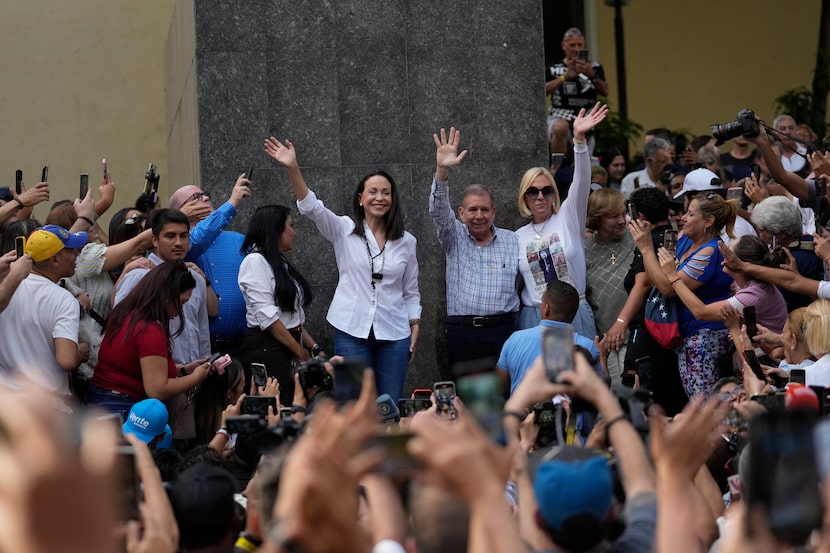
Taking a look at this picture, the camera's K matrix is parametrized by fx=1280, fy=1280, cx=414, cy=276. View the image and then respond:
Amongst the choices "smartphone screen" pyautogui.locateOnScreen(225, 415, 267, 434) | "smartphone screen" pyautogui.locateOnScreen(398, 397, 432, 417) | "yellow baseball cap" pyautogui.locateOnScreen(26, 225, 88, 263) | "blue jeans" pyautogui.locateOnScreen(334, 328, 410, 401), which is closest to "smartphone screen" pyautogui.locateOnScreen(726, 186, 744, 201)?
"blue jeans" pyautogui.locateOnScreen(334, 328, 410, 401)

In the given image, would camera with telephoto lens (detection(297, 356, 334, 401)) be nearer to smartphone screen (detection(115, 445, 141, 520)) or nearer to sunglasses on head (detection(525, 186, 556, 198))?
smartphone screen (detection(115, 445, 141, 520))

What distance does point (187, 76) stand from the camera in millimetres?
8961

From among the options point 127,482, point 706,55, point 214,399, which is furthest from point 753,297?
point 706,55

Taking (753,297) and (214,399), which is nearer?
(214,399)

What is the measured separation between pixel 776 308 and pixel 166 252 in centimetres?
329

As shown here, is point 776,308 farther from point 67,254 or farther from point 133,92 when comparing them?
point 133,92

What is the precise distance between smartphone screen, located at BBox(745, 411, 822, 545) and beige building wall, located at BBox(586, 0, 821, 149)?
11.6 meters

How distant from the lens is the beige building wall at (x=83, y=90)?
11656mm

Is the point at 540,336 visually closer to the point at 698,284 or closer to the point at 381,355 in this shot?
the point at 698,284

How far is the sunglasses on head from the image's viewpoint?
7703 millimetres

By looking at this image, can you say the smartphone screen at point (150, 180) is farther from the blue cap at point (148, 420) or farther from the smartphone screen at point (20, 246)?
the blue cap at point (148, 420)

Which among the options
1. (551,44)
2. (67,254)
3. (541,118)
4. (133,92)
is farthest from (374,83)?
(551,44)

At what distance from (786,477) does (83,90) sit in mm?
10290

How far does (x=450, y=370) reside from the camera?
26.4 feet
